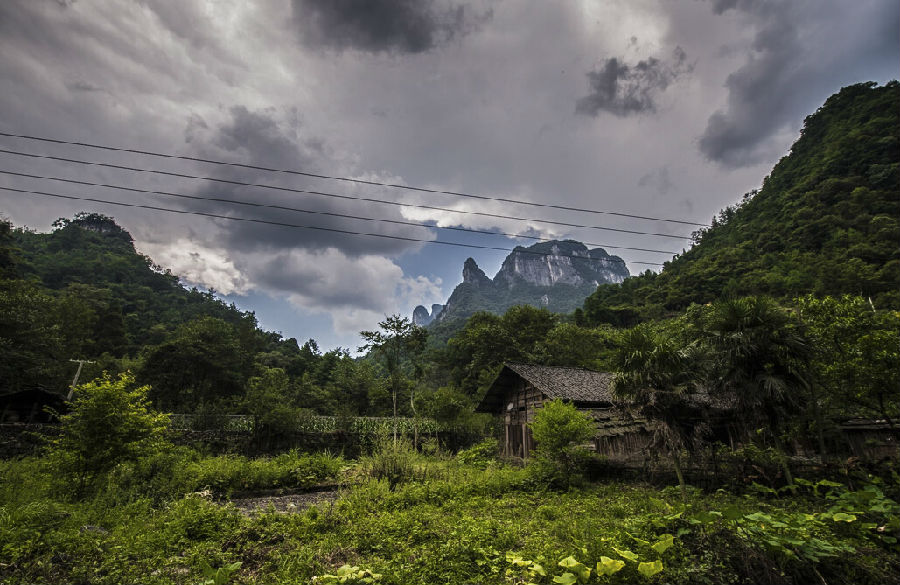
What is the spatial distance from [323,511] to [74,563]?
393 centimetres

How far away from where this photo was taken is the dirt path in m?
9.39

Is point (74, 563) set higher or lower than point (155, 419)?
lower

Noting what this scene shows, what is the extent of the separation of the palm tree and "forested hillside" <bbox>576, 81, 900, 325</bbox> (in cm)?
1897

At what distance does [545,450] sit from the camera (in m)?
12.7

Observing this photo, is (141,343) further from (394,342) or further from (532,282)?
(532,282)

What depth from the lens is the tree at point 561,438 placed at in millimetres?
12281

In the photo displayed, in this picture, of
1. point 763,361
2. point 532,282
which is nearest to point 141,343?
point 763,361

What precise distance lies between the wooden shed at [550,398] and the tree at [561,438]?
307 cm

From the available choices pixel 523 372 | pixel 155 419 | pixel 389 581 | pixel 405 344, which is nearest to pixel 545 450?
pixel 523 372

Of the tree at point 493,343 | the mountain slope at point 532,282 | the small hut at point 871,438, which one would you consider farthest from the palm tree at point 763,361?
the mountain slope at point 532,282

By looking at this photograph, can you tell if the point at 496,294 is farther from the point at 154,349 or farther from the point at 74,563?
the point at 74,563

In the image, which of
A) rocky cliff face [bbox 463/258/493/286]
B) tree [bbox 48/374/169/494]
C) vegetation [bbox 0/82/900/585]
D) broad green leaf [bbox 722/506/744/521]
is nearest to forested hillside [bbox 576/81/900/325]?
vegetation [bbox 0/82/900/585]

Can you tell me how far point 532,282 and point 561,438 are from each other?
523 ft

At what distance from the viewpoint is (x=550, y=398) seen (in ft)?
58.3
